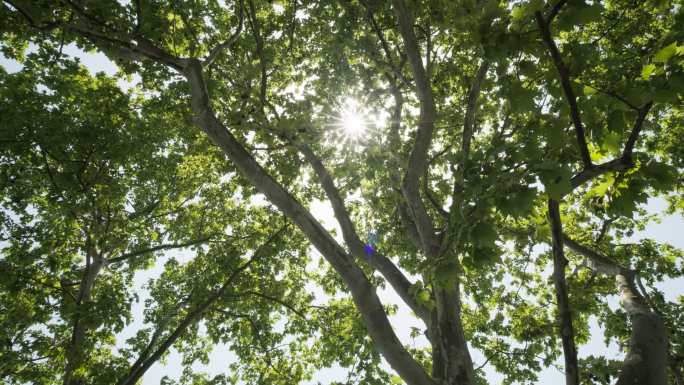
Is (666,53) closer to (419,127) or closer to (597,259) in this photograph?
(419,127)

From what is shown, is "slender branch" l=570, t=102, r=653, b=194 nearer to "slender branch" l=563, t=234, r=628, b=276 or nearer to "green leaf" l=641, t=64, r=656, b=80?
"green leaf" l=641, t=64, r=656, b=80

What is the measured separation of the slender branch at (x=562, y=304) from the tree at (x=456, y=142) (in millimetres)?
16

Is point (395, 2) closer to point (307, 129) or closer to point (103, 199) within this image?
point (307, 129)

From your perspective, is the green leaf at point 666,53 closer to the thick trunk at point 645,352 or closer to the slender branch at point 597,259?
the thick trunk at point 645,352

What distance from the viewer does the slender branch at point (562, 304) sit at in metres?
3.25

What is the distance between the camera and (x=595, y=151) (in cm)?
304

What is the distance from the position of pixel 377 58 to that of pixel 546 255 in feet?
23.9

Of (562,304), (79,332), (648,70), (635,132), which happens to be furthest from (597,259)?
(79,332)

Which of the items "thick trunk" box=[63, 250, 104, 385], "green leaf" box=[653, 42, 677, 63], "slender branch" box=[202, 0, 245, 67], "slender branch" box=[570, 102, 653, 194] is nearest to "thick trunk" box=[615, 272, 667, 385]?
"slender branch" box=[570, 102, 653, 194]

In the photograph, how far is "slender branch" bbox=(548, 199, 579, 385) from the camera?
10.7 feet

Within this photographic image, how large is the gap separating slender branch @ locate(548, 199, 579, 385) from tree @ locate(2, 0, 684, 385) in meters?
0.02

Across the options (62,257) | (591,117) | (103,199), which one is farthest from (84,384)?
(591,117)

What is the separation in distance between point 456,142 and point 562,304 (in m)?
5.27

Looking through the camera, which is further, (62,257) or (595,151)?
(62,257)
